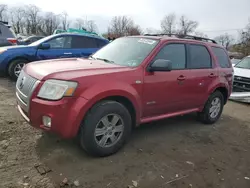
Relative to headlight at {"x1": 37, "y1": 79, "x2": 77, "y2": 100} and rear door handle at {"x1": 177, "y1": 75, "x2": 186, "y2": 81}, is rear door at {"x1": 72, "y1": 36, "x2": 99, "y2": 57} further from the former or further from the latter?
headlight at {"x1": 37, "y1": 79, "x2": 77, "y2": 100}

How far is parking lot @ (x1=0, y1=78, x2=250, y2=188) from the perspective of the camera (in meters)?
3.10

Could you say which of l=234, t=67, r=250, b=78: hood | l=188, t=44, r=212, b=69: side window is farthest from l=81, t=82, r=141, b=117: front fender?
l=234, t=67, r=250, b=78: hood

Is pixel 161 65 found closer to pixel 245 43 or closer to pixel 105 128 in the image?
pixel 105 128

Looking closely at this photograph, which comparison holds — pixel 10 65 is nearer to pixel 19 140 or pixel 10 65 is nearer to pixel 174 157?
pixel 19 140

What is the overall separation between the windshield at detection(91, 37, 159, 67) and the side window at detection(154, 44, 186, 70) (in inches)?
8.0

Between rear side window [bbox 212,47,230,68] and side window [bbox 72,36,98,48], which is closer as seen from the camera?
rear side window [bbox 212,47,230,68]

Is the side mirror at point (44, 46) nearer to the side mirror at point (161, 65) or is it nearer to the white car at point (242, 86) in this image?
the side mirror at point (161, 65)

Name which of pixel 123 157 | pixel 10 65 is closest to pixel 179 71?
pixel 123 157

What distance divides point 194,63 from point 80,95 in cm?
260

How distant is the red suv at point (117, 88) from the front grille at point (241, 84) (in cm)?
367

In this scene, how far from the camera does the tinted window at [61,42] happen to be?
8.43 m

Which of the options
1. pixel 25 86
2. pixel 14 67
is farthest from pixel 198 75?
pixel 14 67

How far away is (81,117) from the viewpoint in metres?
3.25

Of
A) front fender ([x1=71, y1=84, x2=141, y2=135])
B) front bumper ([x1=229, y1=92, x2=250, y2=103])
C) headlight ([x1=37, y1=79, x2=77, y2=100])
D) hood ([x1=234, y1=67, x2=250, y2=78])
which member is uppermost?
headlight ([x1=37, y1=79, x2=77, y2=100])
